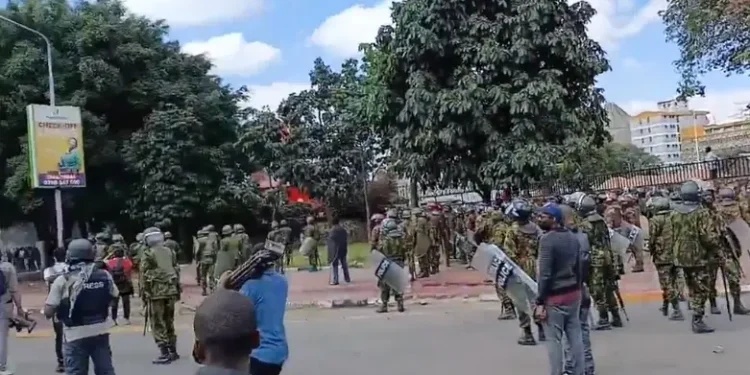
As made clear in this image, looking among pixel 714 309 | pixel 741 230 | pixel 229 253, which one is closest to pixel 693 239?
pixel 714 309

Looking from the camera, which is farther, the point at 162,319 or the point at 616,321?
the point at 616,321

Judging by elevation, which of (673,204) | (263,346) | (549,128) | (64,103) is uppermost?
(64,103)

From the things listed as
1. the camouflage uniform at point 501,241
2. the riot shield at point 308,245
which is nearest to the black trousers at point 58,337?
the camouflage uniform at point 501,241

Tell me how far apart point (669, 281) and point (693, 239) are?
183cm

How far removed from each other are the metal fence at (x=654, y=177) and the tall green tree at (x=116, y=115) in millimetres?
13668

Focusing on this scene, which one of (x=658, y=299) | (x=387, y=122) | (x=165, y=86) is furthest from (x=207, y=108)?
(x=658, y=299)

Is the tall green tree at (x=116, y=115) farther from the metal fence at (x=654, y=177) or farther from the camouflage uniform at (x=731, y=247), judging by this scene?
the camouflage uniform at (x=731, y=247)

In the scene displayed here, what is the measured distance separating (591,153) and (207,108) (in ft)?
49.1

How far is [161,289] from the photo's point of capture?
1094 centimetres

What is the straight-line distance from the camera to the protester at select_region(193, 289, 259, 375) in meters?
2.83

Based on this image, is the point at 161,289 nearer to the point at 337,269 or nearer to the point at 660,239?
the point at 660,239

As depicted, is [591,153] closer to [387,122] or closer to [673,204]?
[387,122]

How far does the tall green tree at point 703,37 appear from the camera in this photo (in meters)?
27.3

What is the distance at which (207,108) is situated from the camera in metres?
34.1
